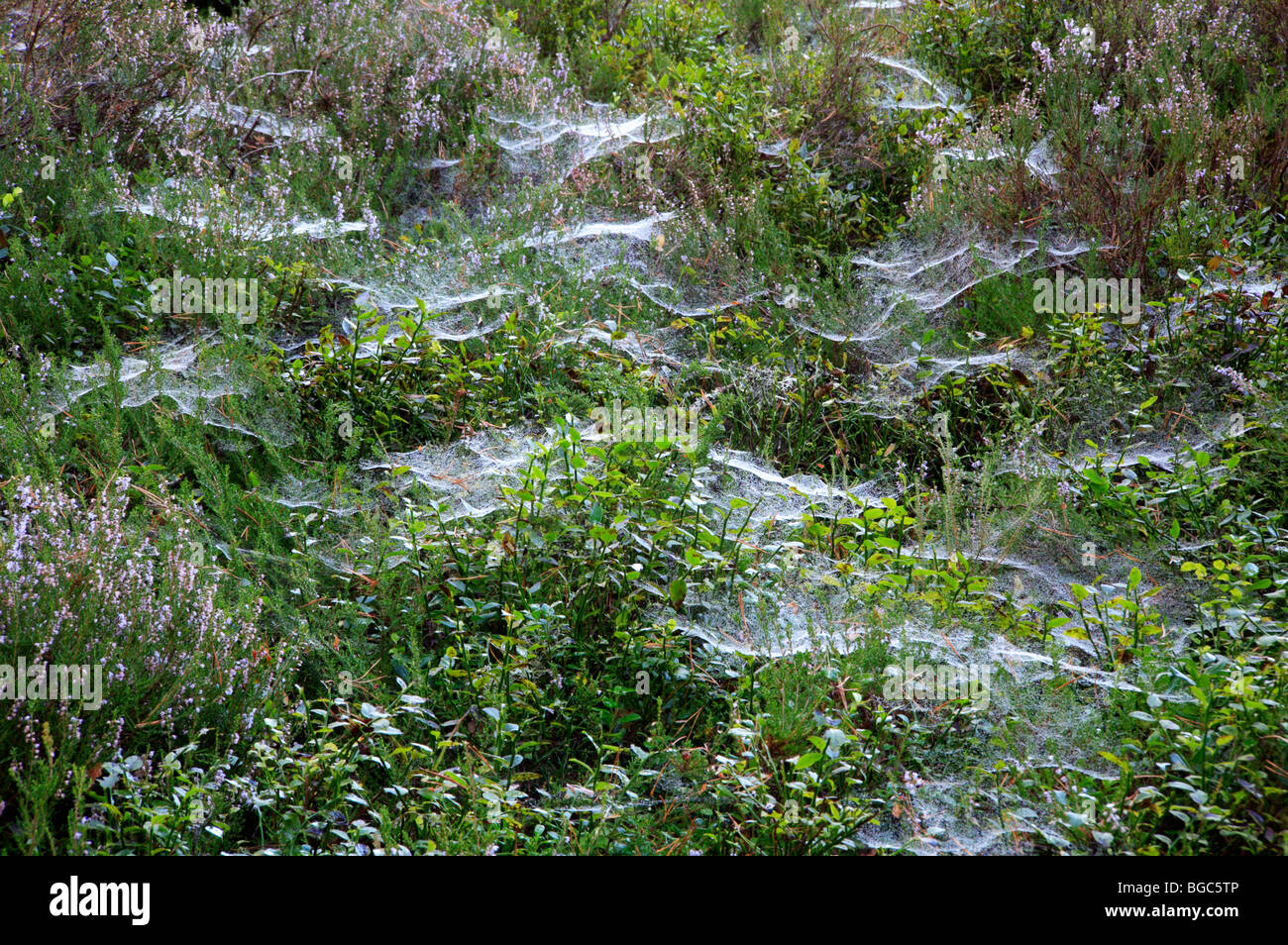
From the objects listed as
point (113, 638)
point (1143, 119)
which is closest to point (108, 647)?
point (113, 638)

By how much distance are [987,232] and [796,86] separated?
2.07 m

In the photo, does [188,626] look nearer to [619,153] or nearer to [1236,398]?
[1236,398]

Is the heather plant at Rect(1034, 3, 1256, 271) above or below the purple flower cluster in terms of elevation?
above

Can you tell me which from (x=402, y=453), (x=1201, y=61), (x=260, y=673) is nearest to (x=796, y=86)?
(x=1201, y=61)

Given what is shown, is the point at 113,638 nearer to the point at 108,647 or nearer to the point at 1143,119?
the point at 108,647

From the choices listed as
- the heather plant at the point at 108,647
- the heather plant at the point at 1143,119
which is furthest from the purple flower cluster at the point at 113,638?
the heather plant at the point at 1143,119

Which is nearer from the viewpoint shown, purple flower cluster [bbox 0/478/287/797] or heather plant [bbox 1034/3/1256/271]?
purple flower cluster [bbox 0/478/287/797]

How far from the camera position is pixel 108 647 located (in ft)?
8.00

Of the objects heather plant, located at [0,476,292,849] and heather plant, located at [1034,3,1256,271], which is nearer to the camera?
heather plant, located at [0,476,292,849]

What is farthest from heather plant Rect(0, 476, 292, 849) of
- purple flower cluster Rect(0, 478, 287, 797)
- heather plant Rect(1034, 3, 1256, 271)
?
heather plant Rect(1034, 3, 1256, 271)

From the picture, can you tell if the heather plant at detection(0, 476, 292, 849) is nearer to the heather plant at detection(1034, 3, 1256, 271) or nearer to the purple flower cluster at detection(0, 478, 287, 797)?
the purple flower cluster at detection(0, 478, 287, 797)

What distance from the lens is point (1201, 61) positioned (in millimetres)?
5789

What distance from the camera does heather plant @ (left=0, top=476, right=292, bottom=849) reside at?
2.25 metres

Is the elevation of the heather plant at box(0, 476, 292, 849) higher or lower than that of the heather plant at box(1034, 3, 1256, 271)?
lower
